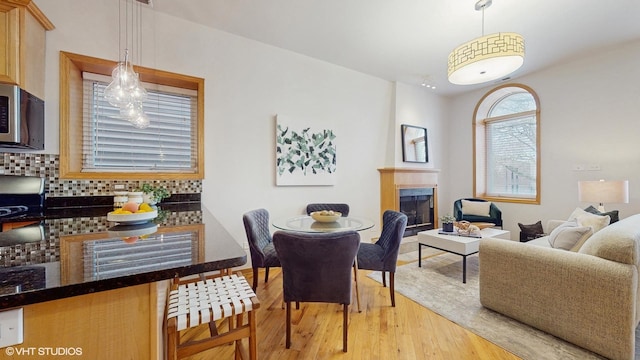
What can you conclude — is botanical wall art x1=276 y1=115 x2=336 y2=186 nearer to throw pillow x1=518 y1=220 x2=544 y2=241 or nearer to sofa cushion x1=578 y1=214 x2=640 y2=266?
sofa cushion x1=578 y1=214 x2=640 y2=266

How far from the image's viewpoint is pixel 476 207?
4.46m

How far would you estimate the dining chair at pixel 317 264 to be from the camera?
64.1 inches

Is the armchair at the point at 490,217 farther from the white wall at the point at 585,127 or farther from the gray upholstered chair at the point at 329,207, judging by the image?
the gray upholstered chair at the point at 329,207

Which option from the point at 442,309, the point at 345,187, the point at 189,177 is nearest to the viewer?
the point at 442,309

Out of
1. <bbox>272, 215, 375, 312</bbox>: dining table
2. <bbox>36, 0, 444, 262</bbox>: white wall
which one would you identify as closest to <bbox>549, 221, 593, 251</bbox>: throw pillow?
<bbox>272, 215, 375, 312</bbox>: dining table

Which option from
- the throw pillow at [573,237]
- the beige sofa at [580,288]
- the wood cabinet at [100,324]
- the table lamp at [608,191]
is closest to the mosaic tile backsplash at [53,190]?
the wood cabinet at [100,324]

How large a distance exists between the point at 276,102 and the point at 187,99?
1.04 metres

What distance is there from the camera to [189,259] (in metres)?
0.86

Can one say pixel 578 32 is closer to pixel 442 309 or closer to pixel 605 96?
pixel 605 96

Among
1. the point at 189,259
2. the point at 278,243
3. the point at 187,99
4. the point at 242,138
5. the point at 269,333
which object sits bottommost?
the point at 269,333

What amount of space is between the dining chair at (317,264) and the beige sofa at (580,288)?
1377 mm

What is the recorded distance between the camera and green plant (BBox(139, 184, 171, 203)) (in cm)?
229

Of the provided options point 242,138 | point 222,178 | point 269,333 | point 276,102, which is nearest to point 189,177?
point 222,178

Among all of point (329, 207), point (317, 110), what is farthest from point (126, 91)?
point (329, 207)
